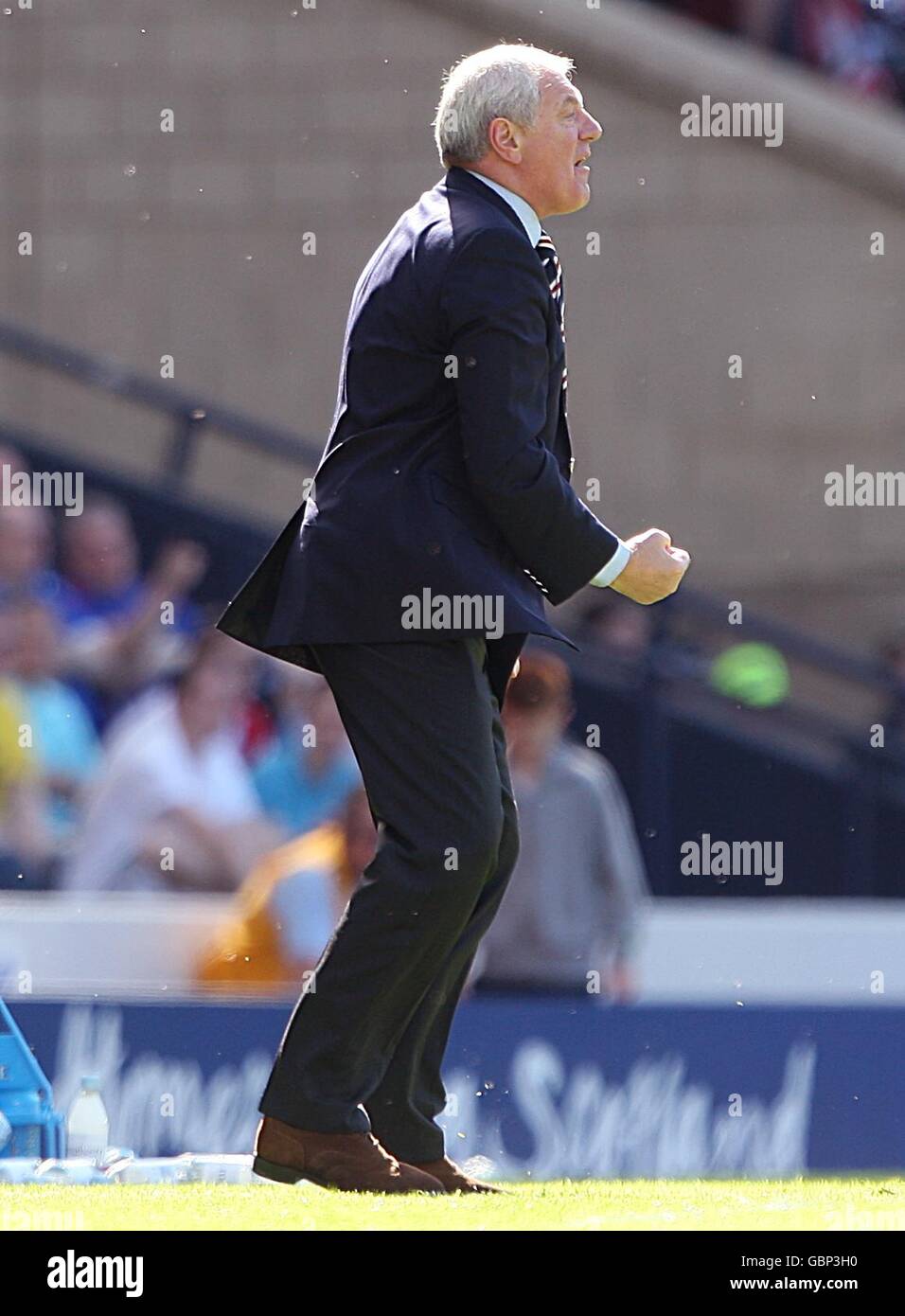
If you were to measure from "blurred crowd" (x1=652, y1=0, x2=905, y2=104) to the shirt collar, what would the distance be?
20.8 ft

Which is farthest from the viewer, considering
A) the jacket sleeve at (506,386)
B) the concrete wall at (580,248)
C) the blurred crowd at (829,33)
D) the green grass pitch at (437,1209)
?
the blurred crowd at (829,33)

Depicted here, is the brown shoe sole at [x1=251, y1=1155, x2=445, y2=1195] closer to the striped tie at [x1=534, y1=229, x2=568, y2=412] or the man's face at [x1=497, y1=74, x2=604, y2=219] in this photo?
the striped tie at [x1=534, y1=229, x2=568, y2=412]

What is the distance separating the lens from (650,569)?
356cm

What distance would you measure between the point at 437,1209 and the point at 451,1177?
1.26 feet

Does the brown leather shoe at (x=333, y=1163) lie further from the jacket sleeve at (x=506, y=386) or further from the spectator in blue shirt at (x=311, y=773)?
the spectator in blue shirt at (x=311, y=773)

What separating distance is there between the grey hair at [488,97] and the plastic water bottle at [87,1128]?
2050mm

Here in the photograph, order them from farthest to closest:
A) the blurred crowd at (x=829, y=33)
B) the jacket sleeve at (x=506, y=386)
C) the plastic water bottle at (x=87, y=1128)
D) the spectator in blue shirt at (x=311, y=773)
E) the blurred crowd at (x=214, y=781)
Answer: the blurred crowd at (x=829, y=33), the spectator in blue shirt at (x=311, y=773), the blurred crowd at (x=214, y=781), the plastic water bottle at (x=87, y=1128), the jacket sleeve at (x=506, y=386)

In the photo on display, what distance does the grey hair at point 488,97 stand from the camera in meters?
3.62

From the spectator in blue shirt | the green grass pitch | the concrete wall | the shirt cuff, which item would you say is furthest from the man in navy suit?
the concrete wall

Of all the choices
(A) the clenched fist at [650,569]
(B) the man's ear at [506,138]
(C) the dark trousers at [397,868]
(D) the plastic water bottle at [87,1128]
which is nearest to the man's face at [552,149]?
(B) the man's ear at [506,138]

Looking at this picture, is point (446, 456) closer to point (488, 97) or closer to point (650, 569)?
point (650, 569)

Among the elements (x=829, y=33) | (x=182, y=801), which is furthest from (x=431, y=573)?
(x=829, y=33)

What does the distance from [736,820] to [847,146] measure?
299cm
